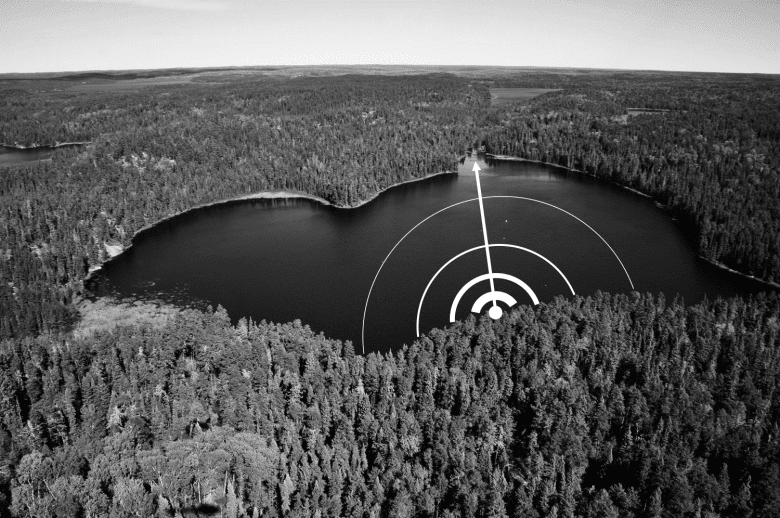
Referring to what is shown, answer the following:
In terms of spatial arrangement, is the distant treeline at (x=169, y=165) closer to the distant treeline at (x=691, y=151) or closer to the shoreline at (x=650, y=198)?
the shoreline at (x=650, y=198)

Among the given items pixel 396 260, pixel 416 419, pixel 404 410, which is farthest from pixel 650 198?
pixel 416 419

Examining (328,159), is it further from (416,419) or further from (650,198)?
(416,419)

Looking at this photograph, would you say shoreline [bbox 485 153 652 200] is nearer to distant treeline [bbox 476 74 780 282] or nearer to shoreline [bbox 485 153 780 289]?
shoreline [bbox 485 153 780 289]

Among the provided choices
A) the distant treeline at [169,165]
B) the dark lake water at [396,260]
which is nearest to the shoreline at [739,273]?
the dark lake water at [396,260]

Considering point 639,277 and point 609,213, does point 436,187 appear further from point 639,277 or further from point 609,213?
point 639,277

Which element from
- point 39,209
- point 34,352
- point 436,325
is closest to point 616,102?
point 436,325

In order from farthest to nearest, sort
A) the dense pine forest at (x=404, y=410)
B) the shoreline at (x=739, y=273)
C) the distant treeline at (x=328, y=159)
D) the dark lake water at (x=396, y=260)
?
the distant treeline at (x=328, y=159) < the shoreline at (x=739, y=273) < the dark lake water at (x=396, y=260) < the dense pine forest at (x=404, y=410)
